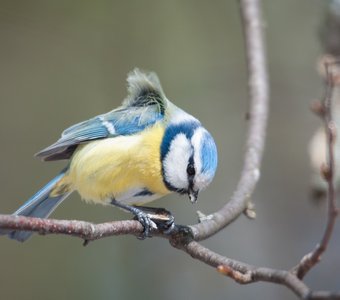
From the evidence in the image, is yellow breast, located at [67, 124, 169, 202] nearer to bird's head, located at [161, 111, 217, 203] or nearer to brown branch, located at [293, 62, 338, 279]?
bird's head, located at [161, 111, 217, 203]

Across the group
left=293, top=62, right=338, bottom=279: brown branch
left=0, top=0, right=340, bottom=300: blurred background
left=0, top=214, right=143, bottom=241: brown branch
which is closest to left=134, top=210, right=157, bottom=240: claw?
left=0, top=214, right=143, bottom=241: brown branch

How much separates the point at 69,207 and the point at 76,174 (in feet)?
5.07

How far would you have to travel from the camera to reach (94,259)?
121 inches

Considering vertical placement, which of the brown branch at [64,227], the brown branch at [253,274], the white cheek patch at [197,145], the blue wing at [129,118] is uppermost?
the blue wing at [129,118]

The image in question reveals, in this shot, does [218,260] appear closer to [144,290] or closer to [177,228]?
[177,228]

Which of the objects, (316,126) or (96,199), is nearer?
(96,199)

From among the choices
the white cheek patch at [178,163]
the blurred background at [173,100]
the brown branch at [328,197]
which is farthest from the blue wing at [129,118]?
the blurred background at [173,100]

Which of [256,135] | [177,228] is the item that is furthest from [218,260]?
[256,135]

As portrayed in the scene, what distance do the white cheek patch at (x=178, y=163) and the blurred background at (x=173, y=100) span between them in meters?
1.46

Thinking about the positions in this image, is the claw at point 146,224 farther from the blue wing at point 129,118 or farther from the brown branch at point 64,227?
the blue wing at point 129,118

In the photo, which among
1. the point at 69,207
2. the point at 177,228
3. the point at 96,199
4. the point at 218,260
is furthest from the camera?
the point at 69,207

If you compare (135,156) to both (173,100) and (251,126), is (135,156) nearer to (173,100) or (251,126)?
(251,126)

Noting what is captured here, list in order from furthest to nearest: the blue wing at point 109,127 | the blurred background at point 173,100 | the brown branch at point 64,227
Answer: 1. the blurred background at point 173,100
2. the blue wing at point 109,127
3. the brown branch at point 64,227

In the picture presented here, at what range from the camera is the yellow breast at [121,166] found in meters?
1.47
